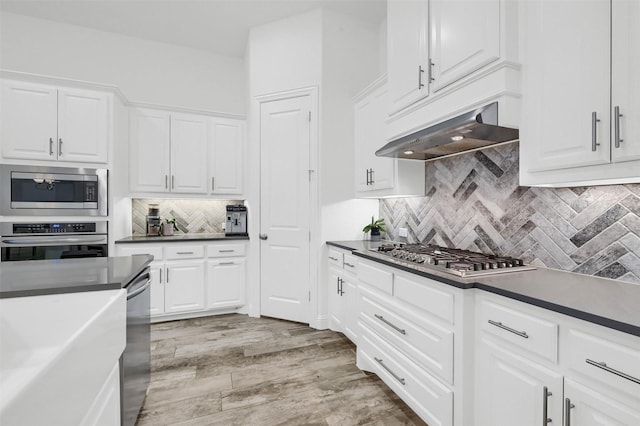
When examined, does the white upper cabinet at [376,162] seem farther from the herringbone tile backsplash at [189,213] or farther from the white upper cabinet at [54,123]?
the white upper cabinet at [54,123]

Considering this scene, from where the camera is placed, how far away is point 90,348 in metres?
0.81

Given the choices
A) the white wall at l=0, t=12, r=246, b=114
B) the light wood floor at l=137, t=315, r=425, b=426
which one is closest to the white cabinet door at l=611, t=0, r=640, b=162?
the light wood floor at l=137, t=315, r=425, b=426

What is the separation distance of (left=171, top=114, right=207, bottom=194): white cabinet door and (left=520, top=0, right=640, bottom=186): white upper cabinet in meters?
3.50

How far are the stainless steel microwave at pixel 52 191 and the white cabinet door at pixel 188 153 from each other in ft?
2.67

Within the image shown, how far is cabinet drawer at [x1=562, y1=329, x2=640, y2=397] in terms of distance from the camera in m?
0.96

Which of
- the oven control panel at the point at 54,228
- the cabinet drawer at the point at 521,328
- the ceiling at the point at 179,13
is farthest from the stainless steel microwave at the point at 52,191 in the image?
the cabinet drawer at the point at 521,328

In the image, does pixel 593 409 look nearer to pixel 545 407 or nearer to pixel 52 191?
pixel 545 407

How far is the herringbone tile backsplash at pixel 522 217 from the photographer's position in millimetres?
1525

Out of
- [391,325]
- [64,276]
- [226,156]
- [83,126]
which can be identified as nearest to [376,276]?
[391,325]

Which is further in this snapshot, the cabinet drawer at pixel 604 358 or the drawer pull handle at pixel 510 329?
the drawer pull handle at pixel 510 329

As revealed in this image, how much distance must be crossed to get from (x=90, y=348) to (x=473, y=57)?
2.14 metres

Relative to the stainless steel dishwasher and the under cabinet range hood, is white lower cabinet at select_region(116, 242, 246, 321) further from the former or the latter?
the under cabinet range hood

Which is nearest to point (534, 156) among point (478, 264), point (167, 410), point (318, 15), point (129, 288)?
point (478, 264)

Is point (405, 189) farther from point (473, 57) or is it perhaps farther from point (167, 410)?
point (167, 410)
